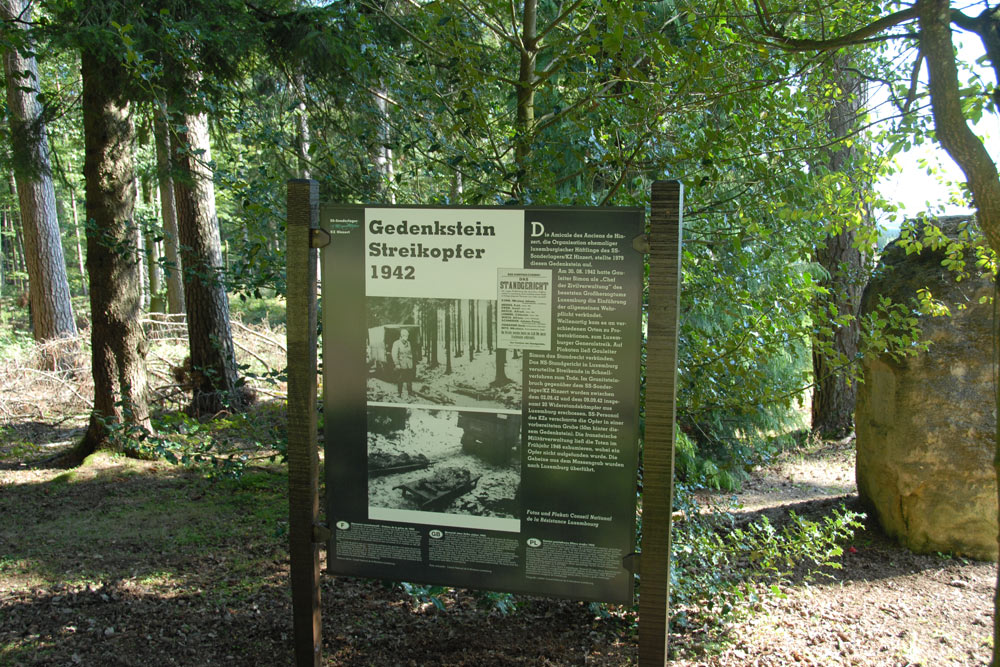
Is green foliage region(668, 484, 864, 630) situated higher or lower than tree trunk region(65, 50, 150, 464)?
lower

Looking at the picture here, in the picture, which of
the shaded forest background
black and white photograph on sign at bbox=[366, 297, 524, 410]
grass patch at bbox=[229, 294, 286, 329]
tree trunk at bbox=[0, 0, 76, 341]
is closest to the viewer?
black and white photograph on sign at bbox=[366, 297, 524, 410]

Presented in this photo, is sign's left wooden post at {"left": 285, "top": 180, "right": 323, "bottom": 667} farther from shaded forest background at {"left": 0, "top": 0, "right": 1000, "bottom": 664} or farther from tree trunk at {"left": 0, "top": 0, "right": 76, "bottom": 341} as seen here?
tree trunk at {"left": 0, "top": 0, "right": 76, "bottom": 341}

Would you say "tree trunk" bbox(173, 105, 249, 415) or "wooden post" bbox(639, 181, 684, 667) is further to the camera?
"tree trunk" bbox(173, 105, 249, 415)

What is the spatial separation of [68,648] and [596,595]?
272 centimetres

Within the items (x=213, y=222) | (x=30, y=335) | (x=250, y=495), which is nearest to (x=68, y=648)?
(x=250, y=495)

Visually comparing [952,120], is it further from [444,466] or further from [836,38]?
[444,466]

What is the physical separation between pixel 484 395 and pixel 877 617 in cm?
335

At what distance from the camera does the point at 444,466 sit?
2914 millimetres

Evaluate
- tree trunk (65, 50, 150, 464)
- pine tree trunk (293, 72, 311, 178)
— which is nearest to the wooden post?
pine tree trunk (293, 72, 311, 178)

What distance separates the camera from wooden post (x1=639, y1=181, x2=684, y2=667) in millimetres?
2654

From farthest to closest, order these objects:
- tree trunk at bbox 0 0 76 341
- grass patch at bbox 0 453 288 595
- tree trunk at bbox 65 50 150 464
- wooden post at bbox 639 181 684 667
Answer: tree trunk at bbox 0 0 76 341, tree trunk at bbox 65 50 150 464, grass patch at bbox 0 453 288 595, wooden post at bbox 639 181 684 667

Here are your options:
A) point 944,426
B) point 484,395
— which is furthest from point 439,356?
point 944,426

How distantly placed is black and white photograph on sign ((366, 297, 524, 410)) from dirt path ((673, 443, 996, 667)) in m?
1.96

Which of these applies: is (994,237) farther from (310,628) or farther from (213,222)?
(213,222)
